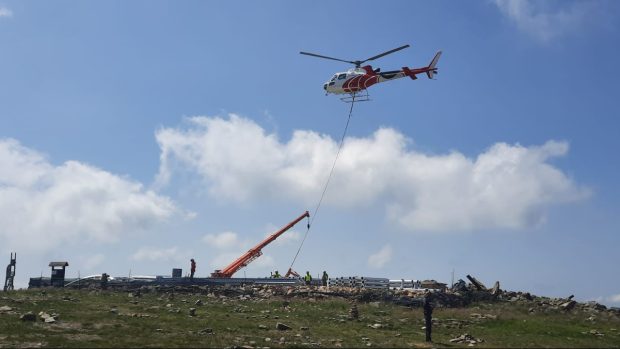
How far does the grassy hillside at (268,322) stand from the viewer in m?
24.5

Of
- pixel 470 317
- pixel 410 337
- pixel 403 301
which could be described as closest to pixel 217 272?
pixel 403 301

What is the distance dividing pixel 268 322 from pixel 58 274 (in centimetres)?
2586

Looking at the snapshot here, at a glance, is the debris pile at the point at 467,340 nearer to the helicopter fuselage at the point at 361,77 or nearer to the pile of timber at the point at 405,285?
the pile of timber at the point at 405,285

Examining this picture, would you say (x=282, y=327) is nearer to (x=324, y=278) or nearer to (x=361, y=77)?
(x=324, y=278)

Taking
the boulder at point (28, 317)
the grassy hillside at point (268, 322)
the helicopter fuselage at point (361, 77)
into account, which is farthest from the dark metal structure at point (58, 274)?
the helicopter fuselage at point (361, 77)

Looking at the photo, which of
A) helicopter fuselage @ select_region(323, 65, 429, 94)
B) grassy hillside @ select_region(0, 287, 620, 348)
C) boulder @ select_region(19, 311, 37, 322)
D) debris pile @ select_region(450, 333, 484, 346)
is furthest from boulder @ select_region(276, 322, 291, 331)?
helicopter fuselage @ select_region(323, 65, 429, 94)

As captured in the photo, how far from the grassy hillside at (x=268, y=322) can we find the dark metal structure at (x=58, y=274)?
4474mm

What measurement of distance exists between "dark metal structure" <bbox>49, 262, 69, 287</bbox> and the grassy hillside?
447 centimetres

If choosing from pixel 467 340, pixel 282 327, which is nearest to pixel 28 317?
pixel 282 327

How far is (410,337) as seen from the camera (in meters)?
28.1

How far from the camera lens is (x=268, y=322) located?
30.9 m

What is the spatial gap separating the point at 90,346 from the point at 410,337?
1514cm

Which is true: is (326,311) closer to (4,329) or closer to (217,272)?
(4,329)

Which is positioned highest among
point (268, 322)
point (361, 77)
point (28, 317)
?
point (361, 77)
